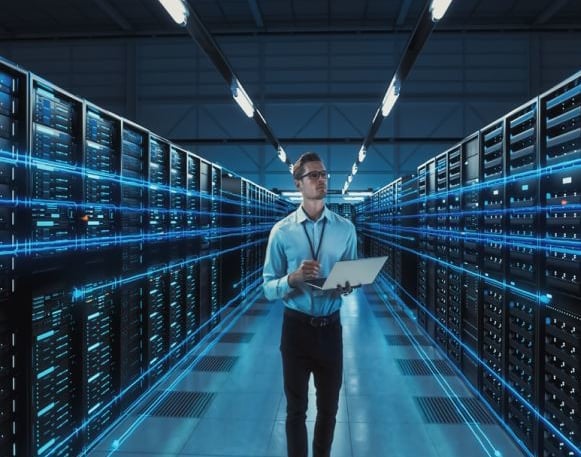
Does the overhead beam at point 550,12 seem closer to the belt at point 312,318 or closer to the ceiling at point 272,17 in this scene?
the ceiling at point 272,17

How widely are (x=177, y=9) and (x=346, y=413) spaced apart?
3189 millimetres

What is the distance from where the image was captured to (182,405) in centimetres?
365

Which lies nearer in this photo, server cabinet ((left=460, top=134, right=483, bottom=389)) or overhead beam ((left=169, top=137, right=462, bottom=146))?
server cabinet ((left=460, top=134, right=483, bottom=389))

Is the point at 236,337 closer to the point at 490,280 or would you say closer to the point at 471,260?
the point at 471,260

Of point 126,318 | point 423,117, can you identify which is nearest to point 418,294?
point 126,318

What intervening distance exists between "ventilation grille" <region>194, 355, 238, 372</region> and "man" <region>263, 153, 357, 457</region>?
8.49ft

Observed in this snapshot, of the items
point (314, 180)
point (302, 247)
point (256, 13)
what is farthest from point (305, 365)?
point (256, 13)

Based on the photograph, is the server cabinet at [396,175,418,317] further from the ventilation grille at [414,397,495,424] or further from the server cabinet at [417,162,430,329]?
the ventilation grille at [414,397,495,424]

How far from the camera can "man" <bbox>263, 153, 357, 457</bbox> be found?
82.3 inches

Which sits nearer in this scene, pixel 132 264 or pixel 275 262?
pixel 275 262

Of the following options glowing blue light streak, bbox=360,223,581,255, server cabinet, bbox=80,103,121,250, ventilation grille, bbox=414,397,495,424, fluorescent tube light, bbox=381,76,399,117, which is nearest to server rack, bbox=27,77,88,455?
server cabinet, bbox=80,103,121,250

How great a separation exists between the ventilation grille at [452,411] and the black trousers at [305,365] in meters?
1.59

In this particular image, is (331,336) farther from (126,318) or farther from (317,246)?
(126,318)

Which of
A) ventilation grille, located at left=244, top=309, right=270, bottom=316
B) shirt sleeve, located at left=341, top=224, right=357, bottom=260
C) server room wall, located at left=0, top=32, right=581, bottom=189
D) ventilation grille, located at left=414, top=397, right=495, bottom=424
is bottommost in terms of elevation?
ventilation grille, located at left=244, top=309, right=270, bottom=316
